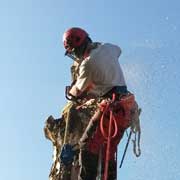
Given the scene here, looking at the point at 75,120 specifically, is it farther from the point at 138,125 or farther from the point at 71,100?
the point at 138,125

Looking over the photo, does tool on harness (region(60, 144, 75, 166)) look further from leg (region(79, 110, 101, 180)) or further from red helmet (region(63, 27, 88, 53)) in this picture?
red helmet (region(63, 27, 88, 53))

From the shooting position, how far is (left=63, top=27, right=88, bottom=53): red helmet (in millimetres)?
9734

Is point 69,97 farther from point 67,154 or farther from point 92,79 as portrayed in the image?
point 67,154

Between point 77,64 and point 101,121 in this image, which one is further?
point 77,64

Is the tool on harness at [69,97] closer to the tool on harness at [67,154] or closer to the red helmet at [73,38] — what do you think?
the red helmet at [73,38]

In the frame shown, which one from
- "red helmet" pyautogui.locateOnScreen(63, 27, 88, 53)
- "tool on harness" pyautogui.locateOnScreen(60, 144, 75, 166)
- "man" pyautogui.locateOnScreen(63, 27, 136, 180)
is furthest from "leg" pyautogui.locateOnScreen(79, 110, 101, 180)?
"red helmet" pyautogui.locateOnScreen(63, 27, 88, 53)

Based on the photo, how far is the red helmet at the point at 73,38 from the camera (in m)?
9.73

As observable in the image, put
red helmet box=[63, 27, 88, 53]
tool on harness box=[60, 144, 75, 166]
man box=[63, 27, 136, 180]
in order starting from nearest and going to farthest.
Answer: man box=[63, 27, 136, 180] < tool on harness box=[60, 144, 75, 166] < red helmet box=[63, 27, 88, 53]

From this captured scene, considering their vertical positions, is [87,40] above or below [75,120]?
above

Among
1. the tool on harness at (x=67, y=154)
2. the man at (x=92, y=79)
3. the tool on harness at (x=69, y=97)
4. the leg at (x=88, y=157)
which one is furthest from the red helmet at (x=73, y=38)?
the tool on harness at (x=67, y=154)

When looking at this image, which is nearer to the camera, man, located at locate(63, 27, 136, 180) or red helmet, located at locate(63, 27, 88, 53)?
man, located at locate(63, 27, 136, 180)

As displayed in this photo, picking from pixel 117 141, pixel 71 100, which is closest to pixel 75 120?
pixel 71 100

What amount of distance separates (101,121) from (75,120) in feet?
3.85

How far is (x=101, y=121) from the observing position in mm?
8875
